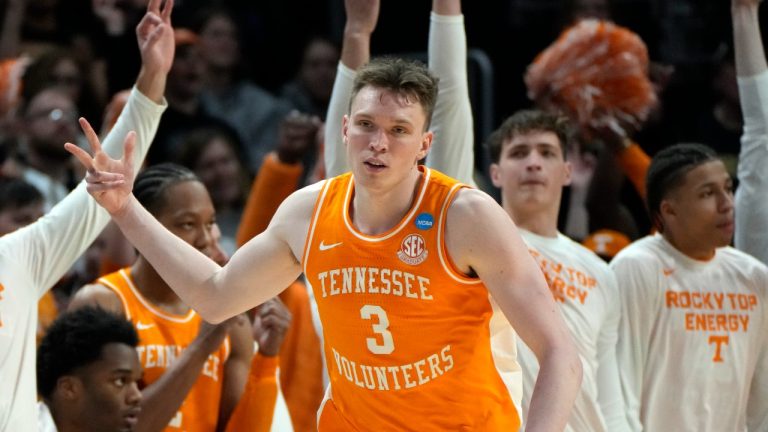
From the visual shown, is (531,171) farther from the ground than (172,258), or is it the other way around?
(531,171)

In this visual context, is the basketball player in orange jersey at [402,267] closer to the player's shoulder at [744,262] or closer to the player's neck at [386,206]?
the player's neck at [386,206]

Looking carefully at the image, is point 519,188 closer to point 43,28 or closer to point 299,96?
point 299,96

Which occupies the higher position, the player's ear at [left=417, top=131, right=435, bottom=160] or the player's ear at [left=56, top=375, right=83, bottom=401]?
the player's ear at [left=417, top=131, right=435, bottom=160]

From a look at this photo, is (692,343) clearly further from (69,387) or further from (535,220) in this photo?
(69,387)

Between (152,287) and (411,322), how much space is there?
1.47 metres

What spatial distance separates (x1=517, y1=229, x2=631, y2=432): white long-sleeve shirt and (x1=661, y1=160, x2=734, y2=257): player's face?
14.2 inches

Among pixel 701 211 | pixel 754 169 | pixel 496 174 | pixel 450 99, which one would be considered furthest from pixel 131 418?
pixel 754 169

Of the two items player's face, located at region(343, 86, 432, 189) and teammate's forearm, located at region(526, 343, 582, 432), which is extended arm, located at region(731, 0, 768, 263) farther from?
teammate's forearm, located at region(526, 343, 582, 432)

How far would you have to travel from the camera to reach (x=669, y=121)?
7.34m

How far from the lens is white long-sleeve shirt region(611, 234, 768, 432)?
5.03 meters

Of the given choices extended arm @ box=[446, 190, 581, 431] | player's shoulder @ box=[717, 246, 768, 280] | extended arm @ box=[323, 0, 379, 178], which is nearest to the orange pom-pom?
player's shoulder @ box=[717, 246, 768, 280]

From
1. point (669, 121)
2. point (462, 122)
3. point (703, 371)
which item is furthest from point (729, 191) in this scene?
point (669, 121)

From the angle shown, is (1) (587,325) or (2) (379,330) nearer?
(2) (379,330)

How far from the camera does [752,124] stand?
17.7ft
